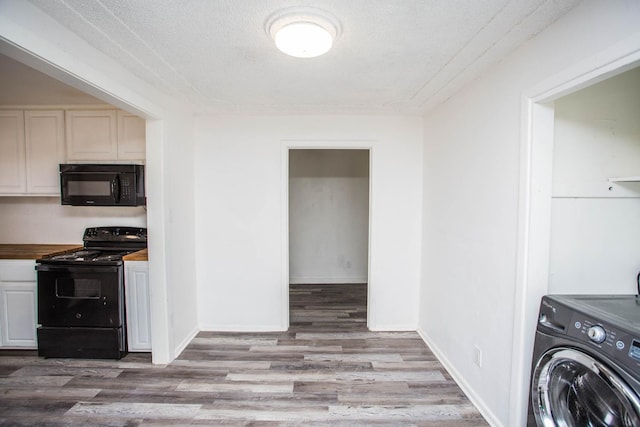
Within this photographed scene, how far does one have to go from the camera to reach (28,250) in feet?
8.80

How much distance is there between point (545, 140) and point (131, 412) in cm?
299

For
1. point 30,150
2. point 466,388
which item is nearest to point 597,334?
point 466,388

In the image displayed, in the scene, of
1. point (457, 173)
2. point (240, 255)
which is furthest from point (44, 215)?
point (457, 173)

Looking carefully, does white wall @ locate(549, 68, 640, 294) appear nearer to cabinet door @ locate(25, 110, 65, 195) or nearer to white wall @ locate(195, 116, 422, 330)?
white wall @ locate(195, 116, 422, 330)

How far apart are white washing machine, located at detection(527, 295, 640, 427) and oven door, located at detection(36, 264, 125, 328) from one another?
9.66 feet

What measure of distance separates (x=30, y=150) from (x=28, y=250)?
0.97 meters

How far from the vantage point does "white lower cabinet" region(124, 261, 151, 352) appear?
2.40 m

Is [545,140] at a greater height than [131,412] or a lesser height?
greater

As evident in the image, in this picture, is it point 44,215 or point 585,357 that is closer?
point 585,357

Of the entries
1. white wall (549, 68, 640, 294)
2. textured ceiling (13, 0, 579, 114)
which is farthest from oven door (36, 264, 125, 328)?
white wall (549, 68, 640, 294)

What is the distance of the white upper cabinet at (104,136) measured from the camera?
2.64 metres

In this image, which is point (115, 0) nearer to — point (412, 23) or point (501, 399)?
point (412, 23)

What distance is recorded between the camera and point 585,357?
1.08 metres

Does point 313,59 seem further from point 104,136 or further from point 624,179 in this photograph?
point 104,136
